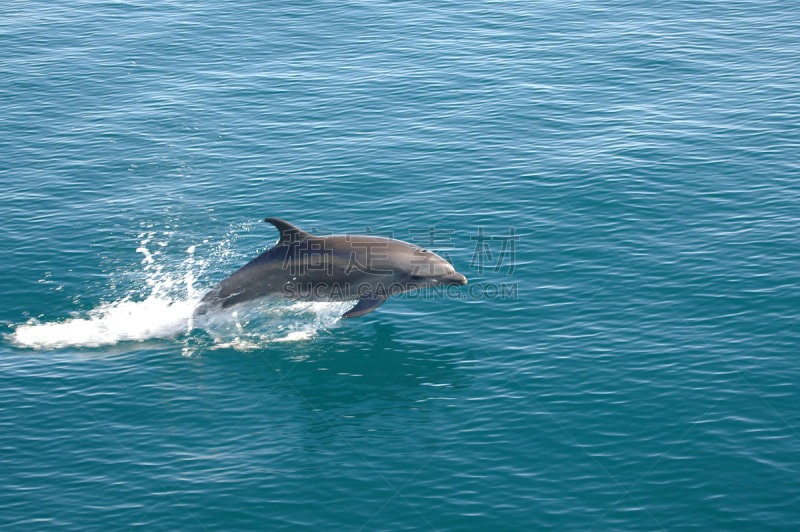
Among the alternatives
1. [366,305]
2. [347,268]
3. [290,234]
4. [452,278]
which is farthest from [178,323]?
[452,278]

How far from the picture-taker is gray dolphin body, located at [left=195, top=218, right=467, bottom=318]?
87.1 feet

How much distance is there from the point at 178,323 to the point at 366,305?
6.96 m

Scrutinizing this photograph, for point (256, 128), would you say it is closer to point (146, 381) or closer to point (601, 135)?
point (601, 135)

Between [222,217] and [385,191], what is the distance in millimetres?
7104

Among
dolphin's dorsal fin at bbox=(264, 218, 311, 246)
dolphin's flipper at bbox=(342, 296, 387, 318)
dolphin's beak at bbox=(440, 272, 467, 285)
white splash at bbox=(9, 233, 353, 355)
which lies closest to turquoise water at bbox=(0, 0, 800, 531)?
white splash at bbox=(9, 233, 353, 355)

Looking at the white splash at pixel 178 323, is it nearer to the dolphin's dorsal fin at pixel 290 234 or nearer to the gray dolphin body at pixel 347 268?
the gray dolphin body at pixel 347 268

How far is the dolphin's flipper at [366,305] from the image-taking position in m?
25.4

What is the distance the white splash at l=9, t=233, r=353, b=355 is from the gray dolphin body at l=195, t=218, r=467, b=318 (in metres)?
1.49

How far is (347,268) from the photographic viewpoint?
1045 inches

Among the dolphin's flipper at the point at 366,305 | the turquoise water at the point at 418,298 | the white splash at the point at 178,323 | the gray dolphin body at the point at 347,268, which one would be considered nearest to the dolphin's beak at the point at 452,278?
the gray dolphin body at the point at 347,268

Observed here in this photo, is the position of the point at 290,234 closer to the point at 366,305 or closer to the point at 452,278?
the point at 366,305

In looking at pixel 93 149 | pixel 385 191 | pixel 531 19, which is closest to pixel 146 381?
pixel 385 191

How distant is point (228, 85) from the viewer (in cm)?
4962

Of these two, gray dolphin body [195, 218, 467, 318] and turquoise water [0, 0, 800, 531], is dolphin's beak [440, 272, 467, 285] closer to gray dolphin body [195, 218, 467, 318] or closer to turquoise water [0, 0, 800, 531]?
gray dolphin body [195, 218, 467, 318]
